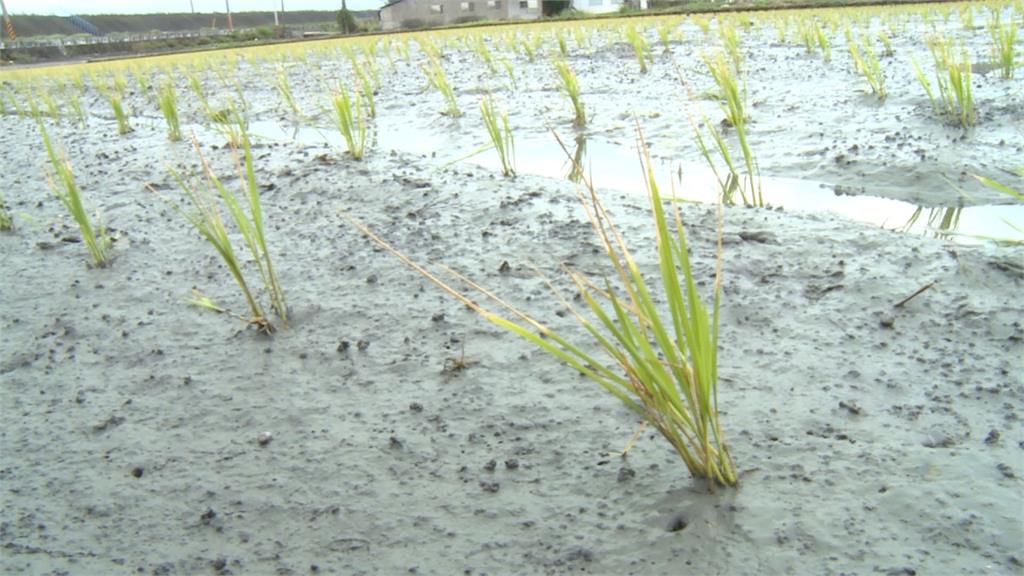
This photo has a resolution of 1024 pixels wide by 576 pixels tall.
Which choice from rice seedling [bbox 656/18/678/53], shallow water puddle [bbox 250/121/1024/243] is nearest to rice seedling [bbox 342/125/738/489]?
shallow water puddle [bbox 250/121/1024/243]

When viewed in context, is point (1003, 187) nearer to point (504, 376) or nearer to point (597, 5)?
point (504, 376)

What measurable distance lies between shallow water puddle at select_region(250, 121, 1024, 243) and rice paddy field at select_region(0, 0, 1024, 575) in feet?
0.07

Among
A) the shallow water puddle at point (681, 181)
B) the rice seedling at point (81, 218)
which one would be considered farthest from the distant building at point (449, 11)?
the rice seedling at point (81, 218)

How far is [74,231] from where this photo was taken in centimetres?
272

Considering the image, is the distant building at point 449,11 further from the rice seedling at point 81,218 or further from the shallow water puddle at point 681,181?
the rice seedling at point 81,218

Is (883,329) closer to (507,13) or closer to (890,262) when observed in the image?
(890,262)

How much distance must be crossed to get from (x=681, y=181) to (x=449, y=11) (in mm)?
37577

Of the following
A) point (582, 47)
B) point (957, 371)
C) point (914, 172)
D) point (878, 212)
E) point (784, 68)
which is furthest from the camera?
point (582, 47)

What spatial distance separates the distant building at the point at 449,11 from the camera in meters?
36.5

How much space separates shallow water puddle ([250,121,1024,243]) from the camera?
2.22 meters

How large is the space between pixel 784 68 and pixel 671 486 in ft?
18.0

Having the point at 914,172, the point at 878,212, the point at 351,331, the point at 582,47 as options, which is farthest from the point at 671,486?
the point at 582,47

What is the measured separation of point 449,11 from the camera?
37.5 metres

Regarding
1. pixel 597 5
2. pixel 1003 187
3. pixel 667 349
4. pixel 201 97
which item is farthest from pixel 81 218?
pixel 597 5
